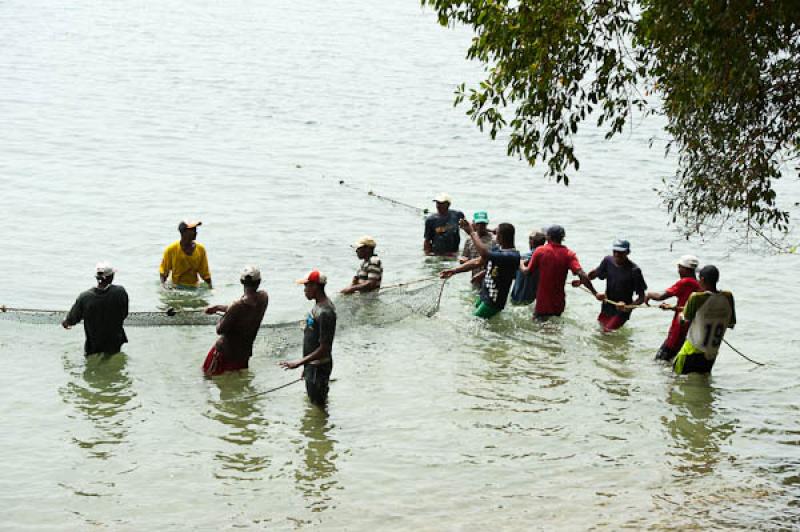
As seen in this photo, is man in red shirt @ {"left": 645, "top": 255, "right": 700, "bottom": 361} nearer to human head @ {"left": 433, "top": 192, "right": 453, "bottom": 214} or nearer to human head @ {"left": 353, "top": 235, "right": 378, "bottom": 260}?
human head @ {"left": 353, "top": 235, "right": 378, "bottom": 260}

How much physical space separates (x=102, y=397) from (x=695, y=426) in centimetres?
691

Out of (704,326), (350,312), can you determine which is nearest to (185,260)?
(350,312)

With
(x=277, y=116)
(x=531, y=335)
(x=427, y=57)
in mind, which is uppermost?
(x=427, y=57)

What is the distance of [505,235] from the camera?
48.0 feet

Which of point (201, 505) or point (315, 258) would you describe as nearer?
point (201, 505)

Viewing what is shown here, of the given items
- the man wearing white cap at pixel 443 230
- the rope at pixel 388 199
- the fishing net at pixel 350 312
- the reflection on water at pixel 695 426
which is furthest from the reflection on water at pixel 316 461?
the rope at pixel 388 199

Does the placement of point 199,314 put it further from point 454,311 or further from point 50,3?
point 50,3

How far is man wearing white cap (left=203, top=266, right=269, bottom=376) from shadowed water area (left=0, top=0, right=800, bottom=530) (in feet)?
0.86

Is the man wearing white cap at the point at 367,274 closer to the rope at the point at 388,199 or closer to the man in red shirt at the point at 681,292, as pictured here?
the man in red shirt at the point at 681,292

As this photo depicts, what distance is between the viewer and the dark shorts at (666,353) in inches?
557

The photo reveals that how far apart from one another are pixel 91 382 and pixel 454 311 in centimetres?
594

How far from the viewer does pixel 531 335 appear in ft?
50.8

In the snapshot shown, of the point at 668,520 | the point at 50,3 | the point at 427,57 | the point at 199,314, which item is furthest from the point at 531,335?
the point at 50,3

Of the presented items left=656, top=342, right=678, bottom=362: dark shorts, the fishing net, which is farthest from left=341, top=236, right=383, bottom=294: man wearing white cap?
left=656, top=342, right=678, bottom=362: dark shorts
